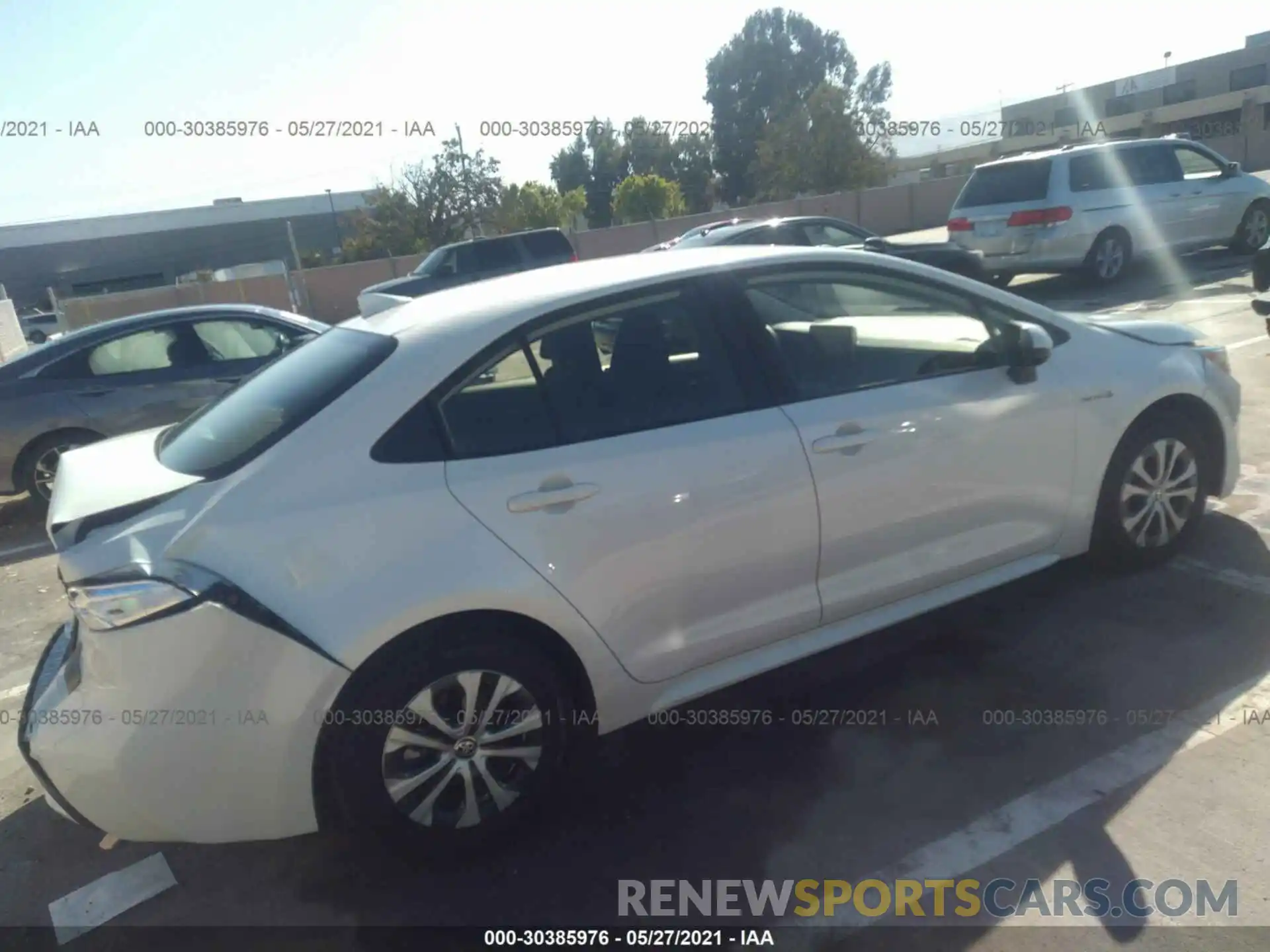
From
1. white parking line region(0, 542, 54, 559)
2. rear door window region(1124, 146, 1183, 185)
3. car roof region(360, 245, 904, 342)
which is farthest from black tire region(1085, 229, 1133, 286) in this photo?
white parking line region(0, 542, 54, 559)

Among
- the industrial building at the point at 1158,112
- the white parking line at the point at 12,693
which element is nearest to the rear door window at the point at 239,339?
the white parking line at the point at 12,693

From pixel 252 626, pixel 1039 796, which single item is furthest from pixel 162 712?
pixel 1039 796

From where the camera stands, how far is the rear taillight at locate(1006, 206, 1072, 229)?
11742 mm

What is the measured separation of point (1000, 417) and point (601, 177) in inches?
2477

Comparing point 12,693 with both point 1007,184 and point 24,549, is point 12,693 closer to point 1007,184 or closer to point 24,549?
point 24,549

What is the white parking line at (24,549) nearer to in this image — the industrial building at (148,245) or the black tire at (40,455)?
the black tire at (40,455)

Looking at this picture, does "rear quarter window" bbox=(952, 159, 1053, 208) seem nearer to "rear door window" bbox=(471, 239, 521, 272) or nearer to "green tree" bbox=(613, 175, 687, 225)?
"rear door window" bbox=(471, 239, 521, 272)

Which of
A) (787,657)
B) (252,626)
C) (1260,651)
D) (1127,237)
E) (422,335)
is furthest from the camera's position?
(1127,237)

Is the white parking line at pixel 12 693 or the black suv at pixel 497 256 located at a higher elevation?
the black suv at pixel 497 256

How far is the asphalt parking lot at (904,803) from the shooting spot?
8.79ft

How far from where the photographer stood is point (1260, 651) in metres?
3.56

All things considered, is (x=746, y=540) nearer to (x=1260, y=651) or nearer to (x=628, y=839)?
(x=628, y=839)

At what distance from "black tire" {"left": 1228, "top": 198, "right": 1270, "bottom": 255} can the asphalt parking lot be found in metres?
11.4

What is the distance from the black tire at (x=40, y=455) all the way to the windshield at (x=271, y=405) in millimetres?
4568
